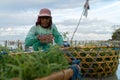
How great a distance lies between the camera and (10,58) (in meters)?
2.11

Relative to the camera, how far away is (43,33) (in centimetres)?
408

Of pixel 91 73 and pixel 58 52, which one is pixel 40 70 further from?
pixel 91 73

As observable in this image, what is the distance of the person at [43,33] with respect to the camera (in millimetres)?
3891

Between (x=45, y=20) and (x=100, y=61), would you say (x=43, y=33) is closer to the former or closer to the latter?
(x=45, y=20)

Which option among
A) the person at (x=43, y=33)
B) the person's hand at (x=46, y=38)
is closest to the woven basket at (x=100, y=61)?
the person at (x=43, y=33)

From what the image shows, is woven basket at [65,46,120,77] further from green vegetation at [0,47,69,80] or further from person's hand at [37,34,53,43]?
green vegetation at [0,47,69,80]

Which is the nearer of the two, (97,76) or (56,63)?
(56,63)

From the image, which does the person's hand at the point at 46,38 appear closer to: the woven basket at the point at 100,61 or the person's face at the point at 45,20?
the person's face at the point at 45,20

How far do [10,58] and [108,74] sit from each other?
3901 millimetres

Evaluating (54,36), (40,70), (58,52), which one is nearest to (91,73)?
(54,36)

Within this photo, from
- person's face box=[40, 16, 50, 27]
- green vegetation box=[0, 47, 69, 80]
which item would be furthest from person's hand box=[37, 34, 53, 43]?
green vegetation box=[0, 47, 69, 80]

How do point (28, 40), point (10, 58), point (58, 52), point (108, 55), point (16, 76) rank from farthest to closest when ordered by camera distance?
1. point (108, 55)
2. point (28, 40)
3. point (58, 52)
4. point (10, 58)
5. point (16, 76)

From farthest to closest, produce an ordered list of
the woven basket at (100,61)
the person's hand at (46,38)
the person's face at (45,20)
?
the woven basket at (100,61) → the person's face at (45,20) → the person's hand at (46,38)

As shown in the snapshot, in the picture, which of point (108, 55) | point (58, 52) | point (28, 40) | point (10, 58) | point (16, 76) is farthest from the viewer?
point (108, 55)
